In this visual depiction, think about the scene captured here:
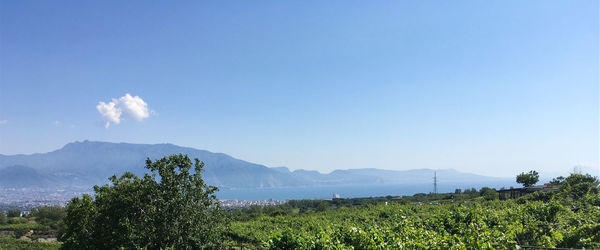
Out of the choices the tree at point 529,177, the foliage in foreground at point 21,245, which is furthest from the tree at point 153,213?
the tree at point 529,177

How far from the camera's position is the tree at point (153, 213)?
12.6 m

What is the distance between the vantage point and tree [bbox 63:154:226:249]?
12.6 m

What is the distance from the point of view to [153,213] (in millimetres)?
12797

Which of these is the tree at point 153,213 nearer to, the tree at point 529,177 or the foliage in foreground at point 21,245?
the foliage in foreground at point 21,245

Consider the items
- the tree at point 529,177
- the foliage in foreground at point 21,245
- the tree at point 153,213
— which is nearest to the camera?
the tree at point 153,213

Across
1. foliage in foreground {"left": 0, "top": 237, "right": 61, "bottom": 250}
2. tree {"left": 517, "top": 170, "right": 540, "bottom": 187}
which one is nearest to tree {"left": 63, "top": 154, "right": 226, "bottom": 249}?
foliage in foreground {"left": 0, "top": 237, "right": 61, "bottom": 250}

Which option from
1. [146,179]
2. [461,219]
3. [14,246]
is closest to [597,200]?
[461,219]

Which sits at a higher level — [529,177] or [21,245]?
[529,177]

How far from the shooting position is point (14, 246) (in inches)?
1005

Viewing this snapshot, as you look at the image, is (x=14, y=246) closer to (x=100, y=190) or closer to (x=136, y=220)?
(x=100, y=190)

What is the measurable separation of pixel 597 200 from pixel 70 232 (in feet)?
83.2

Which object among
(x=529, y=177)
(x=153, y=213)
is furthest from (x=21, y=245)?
(x=529, y=177)

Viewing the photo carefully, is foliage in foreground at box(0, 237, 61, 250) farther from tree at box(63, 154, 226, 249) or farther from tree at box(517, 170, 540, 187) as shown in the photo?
tree at box(517, 170, 540, 187)

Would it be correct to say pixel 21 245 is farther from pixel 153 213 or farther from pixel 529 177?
pixel 529 177
